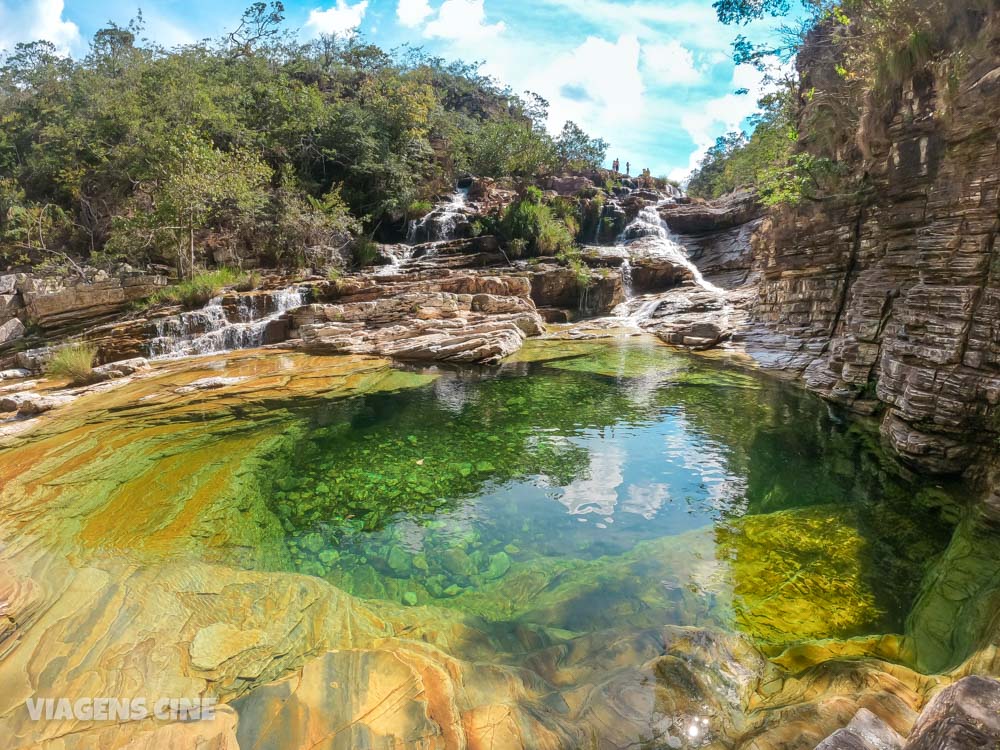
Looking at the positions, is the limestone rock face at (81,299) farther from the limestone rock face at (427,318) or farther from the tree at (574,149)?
the tree at (574,149)

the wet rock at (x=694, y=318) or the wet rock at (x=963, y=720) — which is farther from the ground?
the wet rock at (x=694, y=318)

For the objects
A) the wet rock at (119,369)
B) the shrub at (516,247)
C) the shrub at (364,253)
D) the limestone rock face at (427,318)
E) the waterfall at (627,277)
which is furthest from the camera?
the shrub at (516,247)

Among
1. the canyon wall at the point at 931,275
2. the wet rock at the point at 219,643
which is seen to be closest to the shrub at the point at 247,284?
the wet rock at the point at 219,643

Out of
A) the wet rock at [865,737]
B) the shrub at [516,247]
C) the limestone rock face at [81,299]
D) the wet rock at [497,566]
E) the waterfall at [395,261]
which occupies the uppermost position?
the shrub at [516,247]

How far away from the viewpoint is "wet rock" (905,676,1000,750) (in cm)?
152

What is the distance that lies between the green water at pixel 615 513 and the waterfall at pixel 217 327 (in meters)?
7.19

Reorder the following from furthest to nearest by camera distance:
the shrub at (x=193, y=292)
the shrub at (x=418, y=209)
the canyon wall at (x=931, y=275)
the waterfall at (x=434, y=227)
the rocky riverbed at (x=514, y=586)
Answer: the shrub at (x=418, y=209)
the waterfall at (x=434, y=227)
the shrub at (x=193, y=292)
the canyon wall at (x=931, y=275)
the rocky riverbed at (x=514, y=586)

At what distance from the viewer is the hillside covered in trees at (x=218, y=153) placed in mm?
16734

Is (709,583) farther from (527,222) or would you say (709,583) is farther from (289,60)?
(289,60)

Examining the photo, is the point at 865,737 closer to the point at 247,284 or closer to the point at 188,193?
the point at 247,284

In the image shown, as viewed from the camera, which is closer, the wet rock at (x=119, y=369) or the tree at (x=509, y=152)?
the wet rock at (x=119, y=369)

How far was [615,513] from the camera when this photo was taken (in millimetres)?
5102

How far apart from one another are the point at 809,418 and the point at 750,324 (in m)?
7.14

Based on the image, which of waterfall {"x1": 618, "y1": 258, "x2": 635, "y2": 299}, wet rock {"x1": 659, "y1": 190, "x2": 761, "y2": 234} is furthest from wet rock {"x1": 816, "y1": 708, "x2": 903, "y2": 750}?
wet rock {"x1": 659, "y1": 190, "x2": 761, "y2": 234}
